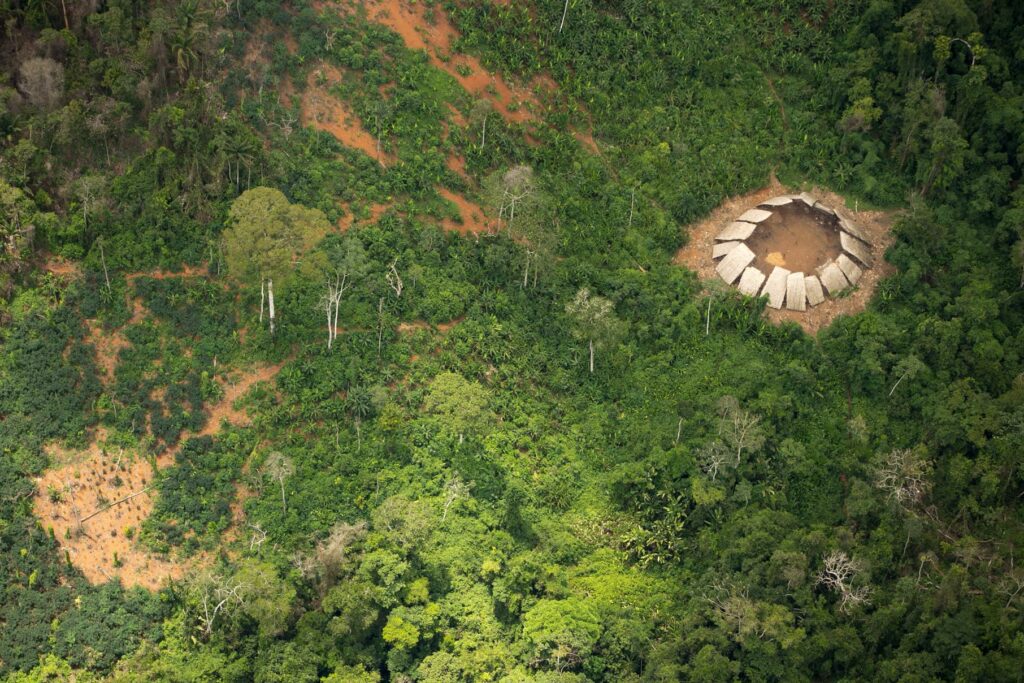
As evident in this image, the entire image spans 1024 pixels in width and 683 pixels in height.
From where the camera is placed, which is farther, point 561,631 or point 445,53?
point 445,53

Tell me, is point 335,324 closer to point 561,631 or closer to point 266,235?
point 266,235

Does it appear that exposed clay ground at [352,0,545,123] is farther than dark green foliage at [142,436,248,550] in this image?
Yes

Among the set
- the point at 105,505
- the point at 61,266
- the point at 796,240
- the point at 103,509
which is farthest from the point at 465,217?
the point at 103,509

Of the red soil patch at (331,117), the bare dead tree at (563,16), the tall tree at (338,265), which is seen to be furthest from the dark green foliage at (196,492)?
the bare dead tree at (563,16)

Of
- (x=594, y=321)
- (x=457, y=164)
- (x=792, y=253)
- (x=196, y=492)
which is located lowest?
(x=196, y=492)

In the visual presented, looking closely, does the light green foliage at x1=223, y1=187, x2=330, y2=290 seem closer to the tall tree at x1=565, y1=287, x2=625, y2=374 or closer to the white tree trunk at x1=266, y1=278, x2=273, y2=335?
the white tree trunk at x1=266, y1=278, x2=273, y2=335

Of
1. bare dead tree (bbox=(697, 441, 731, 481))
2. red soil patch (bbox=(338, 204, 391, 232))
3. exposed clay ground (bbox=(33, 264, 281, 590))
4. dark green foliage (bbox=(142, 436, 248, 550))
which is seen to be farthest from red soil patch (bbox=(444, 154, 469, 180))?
bare dead tree (bbox=(697, 441, 731, 481))

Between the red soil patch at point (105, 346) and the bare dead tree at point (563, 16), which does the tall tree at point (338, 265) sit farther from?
the bare dead tree at point (563, 16)

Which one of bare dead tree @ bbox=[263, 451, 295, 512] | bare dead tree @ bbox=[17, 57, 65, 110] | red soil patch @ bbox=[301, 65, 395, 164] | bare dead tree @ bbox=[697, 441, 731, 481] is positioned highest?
bare dead tree @ bbox=[17, 57, 65, 110]
